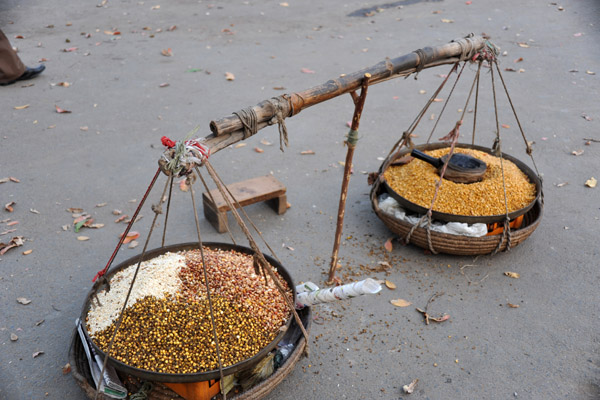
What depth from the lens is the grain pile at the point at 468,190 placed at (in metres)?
3.56

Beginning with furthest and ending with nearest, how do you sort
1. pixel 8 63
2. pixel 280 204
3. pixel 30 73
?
pixel 30 73 → pixel 8 63 → pixel 280 204

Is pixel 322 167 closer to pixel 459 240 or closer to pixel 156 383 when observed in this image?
pixel 459 240

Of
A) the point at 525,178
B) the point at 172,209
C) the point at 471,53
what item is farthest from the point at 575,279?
the point at 172,209

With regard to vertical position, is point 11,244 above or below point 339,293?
below

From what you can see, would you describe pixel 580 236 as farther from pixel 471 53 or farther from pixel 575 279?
pixel 471 53

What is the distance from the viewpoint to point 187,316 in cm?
245

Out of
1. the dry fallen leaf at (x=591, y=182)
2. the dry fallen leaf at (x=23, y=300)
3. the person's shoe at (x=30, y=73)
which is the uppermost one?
the person's shoe at (x=30, y=73)

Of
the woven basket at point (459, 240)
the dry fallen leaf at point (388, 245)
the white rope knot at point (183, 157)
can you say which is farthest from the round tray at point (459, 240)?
the white rope knot at point (183, 157)

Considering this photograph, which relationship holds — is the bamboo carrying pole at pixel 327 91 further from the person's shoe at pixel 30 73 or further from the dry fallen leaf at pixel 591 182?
the person's shoe at pixel 30 73

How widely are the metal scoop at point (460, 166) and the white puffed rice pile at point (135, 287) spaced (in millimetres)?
2083

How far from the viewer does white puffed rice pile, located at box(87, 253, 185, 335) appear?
2537 millimetres

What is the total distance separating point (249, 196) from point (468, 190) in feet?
5.57

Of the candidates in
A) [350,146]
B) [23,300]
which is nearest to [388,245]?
[350,146]

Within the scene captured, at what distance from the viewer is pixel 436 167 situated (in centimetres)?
386
